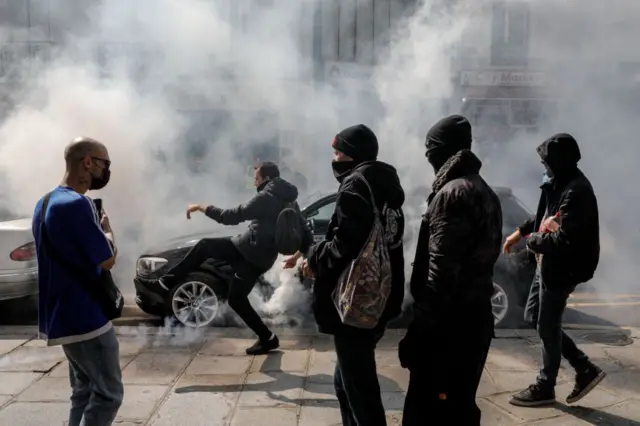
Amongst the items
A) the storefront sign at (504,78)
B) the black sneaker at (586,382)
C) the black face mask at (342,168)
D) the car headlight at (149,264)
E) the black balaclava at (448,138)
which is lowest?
the black sneaker at (586,382)

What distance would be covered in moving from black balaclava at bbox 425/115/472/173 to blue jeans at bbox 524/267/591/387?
55.7 inches

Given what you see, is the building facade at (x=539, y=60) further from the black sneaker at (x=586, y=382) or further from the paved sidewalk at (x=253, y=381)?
the black sneaker at (x=586, y=382)

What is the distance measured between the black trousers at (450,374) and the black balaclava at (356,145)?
86cm

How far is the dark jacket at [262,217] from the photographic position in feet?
15.1

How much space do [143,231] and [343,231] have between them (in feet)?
24.8

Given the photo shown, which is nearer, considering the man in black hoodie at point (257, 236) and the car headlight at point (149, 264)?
the man in black hoodie at point (257, 236)

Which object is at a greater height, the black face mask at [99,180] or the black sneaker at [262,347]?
the black face mask at [99,180]

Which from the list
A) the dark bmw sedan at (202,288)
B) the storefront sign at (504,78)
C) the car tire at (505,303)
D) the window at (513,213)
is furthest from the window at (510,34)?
the car tire at (505,303)

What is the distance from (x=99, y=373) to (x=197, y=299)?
9.86ft

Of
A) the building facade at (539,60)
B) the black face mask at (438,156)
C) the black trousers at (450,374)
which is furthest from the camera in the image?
the building facade at (539,60)

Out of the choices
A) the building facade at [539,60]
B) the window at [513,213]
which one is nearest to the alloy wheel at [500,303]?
the window at [513,213]

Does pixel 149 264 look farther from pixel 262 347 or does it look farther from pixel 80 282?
pixel 80 282

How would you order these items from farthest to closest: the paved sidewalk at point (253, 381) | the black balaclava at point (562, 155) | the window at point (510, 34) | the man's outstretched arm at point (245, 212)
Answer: the window at point (510, 34)
the man's outstretched arm at point (245, 212)
the paved sidewalk at point (253, 381)
the black balaclava at point (562, 155)

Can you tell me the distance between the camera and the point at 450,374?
98.5 inches
